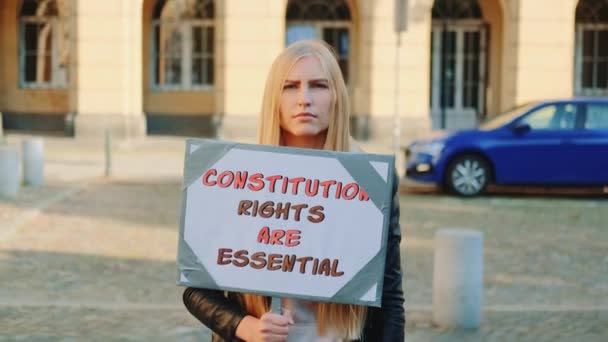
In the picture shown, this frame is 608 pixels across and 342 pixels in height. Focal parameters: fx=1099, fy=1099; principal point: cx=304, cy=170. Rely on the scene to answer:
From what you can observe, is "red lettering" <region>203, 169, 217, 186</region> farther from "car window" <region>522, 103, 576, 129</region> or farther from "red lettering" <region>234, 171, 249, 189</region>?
"car window" <region>522, 103, 576, 129</region>

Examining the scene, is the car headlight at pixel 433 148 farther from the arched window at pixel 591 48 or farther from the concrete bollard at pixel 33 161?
the arched window at pixel 591 48

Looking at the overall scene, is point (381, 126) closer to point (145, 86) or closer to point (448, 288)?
point (145, 86)

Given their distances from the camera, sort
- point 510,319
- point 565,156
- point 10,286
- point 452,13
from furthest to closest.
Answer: point 452,13 < point 565,156 < point 10,286 < point 510,319

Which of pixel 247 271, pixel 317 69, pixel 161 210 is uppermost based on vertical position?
pixel 317 69

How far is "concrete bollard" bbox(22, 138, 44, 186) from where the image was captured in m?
16.2

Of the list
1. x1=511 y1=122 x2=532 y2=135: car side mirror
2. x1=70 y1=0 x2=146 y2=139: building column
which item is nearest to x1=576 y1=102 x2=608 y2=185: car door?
x1=511 y1=122 x2=532 y2=135: car side mirror

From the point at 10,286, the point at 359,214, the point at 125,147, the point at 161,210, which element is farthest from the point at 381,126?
the point at 359,214

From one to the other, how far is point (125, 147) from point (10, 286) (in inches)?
642

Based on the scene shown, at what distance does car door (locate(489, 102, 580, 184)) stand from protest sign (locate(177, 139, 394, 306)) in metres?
13.5

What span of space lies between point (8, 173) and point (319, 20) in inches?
554

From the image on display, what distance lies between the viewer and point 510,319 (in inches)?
304

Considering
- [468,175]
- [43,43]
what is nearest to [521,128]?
[468,175]

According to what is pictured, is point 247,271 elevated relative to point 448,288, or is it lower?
elevated

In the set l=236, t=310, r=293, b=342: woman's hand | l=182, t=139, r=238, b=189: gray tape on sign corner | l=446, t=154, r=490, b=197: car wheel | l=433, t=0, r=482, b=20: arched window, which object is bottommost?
l=446, t=154, r=490, b=197: car wheel
